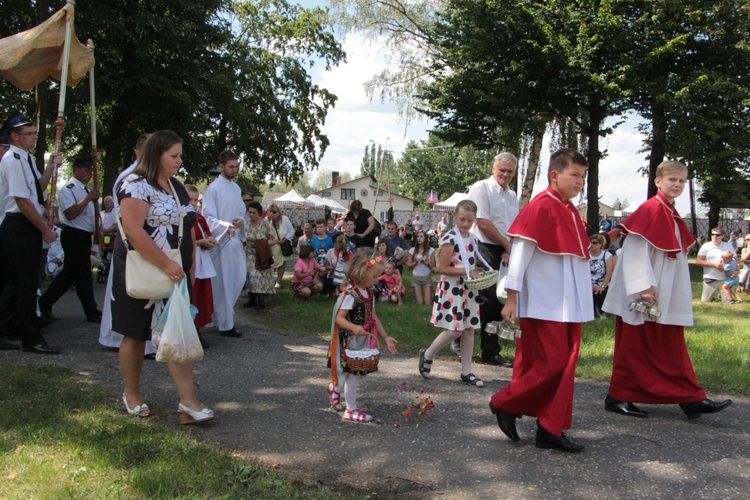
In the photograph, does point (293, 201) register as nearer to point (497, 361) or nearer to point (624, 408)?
point (497, 361)

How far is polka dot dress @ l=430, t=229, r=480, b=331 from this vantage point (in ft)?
20.1

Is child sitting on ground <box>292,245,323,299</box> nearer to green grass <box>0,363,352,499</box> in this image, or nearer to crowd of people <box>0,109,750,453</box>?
crowd of people <box>0,109,750,453</box>

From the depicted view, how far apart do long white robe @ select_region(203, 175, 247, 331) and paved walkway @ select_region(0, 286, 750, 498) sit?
5.29 ft

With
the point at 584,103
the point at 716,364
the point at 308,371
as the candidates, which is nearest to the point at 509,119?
the point at 584,103

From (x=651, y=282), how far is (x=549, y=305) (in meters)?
1.21

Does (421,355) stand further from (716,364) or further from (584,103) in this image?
(584,103)

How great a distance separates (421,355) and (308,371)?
1115 mm

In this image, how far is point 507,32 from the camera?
70.6ft

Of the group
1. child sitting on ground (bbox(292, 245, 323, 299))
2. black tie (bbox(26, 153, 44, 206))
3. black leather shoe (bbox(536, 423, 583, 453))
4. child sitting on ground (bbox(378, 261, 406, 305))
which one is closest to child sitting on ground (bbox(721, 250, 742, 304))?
child sitting on ground (bbox(378, 261, 406, 305))

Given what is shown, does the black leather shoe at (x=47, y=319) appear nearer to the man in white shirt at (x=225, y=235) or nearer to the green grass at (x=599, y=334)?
the man in white shirt at (x=225, y=235)

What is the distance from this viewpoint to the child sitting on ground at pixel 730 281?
14414 mm

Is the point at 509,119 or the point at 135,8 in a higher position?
the point at 135,8

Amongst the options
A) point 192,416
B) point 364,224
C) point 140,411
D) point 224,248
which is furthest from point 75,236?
point 364,224

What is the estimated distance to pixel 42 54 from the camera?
23.7 feet
